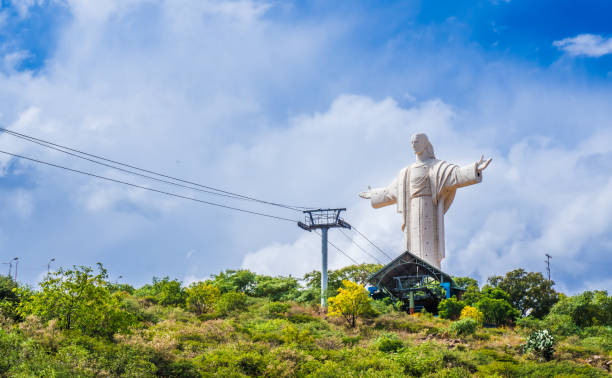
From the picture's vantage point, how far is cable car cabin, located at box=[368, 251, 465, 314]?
3872 centimetres

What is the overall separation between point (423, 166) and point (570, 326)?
15426 millimetres

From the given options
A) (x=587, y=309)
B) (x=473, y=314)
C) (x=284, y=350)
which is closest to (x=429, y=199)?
(x=473, y=314)

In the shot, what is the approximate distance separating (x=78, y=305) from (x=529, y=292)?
33.6 m

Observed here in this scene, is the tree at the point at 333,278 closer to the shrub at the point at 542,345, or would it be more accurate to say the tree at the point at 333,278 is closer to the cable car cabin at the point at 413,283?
the cable car cabin at the point at 413,283

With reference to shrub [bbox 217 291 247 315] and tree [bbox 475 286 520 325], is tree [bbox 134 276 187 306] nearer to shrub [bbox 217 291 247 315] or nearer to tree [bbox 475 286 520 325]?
shrub [bbox 217 291 247 315]

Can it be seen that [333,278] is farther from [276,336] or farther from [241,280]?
[276,336]

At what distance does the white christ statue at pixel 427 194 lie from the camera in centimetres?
4044

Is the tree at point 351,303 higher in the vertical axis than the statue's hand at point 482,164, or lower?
lower

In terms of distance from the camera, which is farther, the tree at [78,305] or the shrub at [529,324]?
the shrub at [529,324]

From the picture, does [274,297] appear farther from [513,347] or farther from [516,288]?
[513,347]

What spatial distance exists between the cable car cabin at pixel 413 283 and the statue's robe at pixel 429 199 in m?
1.11

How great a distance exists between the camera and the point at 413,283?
132 feet

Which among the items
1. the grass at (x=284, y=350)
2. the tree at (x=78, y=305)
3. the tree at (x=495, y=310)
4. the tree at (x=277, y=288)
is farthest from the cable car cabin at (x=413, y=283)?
the tree at (x=78, y=305)

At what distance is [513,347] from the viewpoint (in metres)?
26.2
